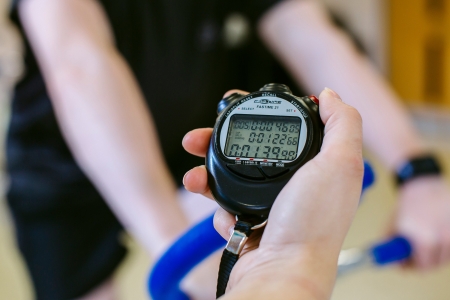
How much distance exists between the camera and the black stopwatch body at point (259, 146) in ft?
1.32

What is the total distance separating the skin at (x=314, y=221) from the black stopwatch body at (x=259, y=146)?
3cm

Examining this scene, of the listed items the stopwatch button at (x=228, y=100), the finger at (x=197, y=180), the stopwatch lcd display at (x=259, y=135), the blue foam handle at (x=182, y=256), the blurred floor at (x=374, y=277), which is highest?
the stopwatch button at (x=228, y=100)

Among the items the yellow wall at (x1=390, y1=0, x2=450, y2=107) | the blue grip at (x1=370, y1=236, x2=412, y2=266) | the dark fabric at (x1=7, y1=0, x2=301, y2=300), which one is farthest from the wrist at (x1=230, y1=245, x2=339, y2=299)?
the yellow wall at (x1=390, y1=0, x2=450, y2=107)

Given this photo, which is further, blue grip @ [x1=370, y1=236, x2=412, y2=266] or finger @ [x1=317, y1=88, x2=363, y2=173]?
blue grip @ [x1=370, y1=236, x2=412, y2=266]

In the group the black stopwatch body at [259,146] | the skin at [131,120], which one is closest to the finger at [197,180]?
the black stopwatch body at [259,146]

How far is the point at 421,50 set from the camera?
195cm

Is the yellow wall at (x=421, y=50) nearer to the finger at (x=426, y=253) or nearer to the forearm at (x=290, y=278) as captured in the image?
the finger at (x=426, y=253)

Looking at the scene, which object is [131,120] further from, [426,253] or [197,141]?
[426,253]

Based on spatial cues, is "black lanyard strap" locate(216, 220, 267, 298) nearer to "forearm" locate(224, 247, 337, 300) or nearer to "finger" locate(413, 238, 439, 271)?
"forearm" locate(224, 247, 337, 300)

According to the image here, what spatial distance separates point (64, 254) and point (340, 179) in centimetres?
65

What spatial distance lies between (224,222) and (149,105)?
45cm

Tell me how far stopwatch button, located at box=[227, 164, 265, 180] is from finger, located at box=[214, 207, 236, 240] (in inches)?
1.4

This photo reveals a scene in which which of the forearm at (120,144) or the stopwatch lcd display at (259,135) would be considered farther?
the forearm at (120,144)

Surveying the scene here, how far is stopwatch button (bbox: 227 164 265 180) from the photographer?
415 mm
